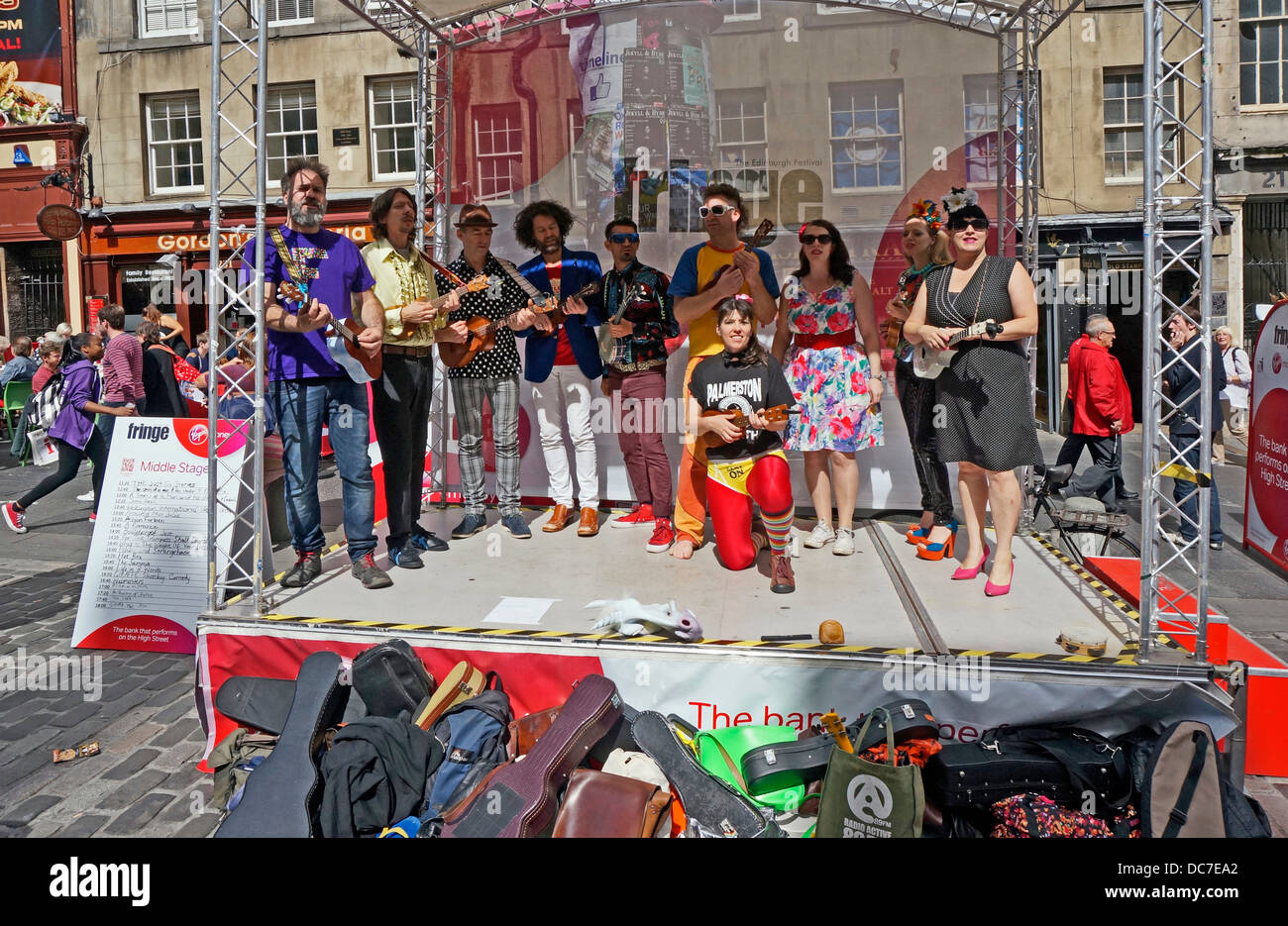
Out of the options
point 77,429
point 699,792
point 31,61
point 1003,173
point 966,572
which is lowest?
point 699,792

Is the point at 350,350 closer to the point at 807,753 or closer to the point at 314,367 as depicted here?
the point at 314,367

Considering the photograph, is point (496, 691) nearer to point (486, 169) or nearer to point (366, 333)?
point (366, 333)

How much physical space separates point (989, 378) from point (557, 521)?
2.67m

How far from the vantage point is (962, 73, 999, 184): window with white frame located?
5992 millimetres

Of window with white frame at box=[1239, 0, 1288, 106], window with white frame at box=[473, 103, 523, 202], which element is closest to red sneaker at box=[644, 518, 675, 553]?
window with white frame at box=[473, 103, 523, 202]

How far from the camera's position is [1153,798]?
283cm

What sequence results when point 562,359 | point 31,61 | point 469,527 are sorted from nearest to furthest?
point 469,527, point 562,359, point 31,61

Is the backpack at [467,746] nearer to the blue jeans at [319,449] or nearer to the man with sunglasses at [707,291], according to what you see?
the blue jeans at [319,449]

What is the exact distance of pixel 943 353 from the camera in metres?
4.12

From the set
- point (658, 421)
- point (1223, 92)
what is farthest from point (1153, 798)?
point (1223, 92)

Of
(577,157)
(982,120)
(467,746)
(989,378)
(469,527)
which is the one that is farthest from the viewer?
(577,157)

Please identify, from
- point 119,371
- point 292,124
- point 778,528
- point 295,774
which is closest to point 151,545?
point 295,774

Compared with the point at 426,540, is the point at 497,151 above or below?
above

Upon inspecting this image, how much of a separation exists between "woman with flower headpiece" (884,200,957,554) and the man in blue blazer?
5.59 ft
